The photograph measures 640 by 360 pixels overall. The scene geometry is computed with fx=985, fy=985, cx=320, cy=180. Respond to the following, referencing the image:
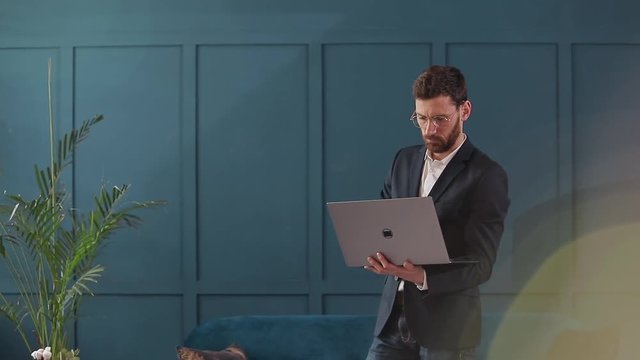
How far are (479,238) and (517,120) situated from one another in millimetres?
2418

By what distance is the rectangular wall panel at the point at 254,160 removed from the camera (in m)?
5.01

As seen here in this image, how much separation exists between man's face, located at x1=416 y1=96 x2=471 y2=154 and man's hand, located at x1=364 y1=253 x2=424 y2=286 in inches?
13.1

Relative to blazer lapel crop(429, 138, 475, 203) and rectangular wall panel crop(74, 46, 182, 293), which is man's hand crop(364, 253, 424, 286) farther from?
rectangular wall panel crop(74, 46, 182, 293)

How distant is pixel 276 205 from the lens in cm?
502

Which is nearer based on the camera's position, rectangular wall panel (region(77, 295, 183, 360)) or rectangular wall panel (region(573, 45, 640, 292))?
rectangular wall panel (region(573, 45, 640, 292))

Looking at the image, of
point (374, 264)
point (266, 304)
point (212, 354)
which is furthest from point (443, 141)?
point (266, 304)

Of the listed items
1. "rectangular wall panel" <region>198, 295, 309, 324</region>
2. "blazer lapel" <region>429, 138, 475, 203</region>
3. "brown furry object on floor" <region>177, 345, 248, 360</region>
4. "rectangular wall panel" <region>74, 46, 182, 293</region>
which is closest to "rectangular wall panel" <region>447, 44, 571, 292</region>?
"rectangular wall panel" <region>198, 295, 309, 324</region>

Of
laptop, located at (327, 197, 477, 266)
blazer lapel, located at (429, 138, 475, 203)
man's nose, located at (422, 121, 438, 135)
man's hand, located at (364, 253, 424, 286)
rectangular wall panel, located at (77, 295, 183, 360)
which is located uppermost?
man's nose, located at (422, 121, 438, 135)

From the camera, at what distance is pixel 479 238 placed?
2.64 metres

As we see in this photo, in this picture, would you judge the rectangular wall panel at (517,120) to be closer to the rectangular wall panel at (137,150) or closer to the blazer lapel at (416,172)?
the rectangular wall panel at (137,150)

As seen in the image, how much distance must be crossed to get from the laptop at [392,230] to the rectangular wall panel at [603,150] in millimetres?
2448

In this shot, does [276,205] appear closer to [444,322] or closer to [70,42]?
[70,42]

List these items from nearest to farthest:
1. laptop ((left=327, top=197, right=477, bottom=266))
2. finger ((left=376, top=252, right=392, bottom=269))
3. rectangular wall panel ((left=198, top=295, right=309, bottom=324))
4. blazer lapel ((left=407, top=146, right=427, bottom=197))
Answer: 1. laptop ((left=327, top=197, right=477, bottom=266))
2. finger ((left=376, top=252, right=392, bottom=269))
3. blazer lapel ((left=407, top=146, right=427, bottom=197))
4. rectangular wall panel ((left=198, top=295, right=309, bottom=324))

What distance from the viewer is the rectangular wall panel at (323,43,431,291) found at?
16.3 ft
